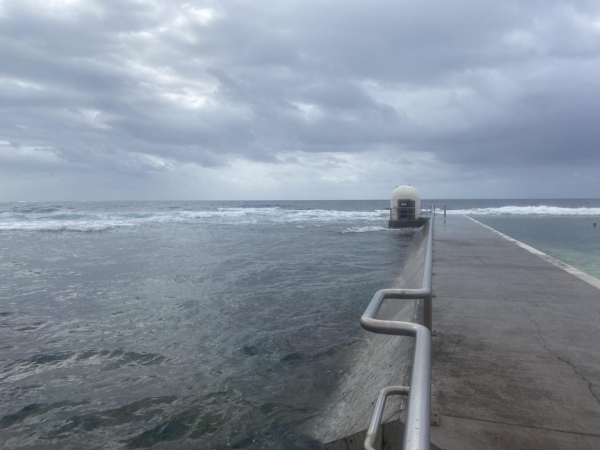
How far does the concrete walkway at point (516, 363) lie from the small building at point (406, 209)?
76.5 feet


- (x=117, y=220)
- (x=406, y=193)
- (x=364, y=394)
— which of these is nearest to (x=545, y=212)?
(x=406, y=193)

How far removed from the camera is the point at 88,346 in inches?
270

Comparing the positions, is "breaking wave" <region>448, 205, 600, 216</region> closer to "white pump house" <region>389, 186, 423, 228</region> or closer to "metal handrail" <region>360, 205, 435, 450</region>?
"white pump house" <region>389, 186, 423, 228</region>

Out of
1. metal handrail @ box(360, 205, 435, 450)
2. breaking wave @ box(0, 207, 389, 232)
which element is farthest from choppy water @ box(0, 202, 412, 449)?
breaking wave @ box(0, 207, 389, 232)

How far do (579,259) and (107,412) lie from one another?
55.3 feet

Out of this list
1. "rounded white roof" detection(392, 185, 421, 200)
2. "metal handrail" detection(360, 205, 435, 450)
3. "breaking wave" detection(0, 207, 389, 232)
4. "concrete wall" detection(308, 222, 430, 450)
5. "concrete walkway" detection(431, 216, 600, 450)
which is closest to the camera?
"metal handrail" detection(360, 205, 435, 450)

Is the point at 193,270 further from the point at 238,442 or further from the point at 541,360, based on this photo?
the point at 541,360

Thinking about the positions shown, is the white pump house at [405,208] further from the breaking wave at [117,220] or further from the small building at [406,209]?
the breaking wave at [117,220]

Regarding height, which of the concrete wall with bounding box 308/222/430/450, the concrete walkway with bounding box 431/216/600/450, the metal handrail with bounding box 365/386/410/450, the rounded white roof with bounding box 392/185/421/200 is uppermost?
the rounded white roof with bounding box 392/185/421/200

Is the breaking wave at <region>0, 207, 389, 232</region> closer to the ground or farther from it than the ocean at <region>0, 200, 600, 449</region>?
farther from it

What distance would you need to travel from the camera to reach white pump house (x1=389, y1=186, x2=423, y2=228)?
→ 30.7m

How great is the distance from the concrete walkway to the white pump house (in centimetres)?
2333

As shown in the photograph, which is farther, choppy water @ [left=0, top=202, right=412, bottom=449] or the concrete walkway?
choppy water @ [left=0, top=202, right=412, bottom=449]

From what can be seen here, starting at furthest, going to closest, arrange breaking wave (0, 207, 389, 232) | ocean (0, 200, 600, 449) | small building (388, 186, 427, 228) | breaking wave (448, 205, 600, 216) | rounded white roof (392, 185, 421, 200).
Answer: breaking wave (448, 205, 600, 216) → breaking wave (0, 207, 389, 232) → rounded white roof (392, 185, 421, 200) → small building (388, 186, 427, 228) → ocean (0, 200, 600, 449)
